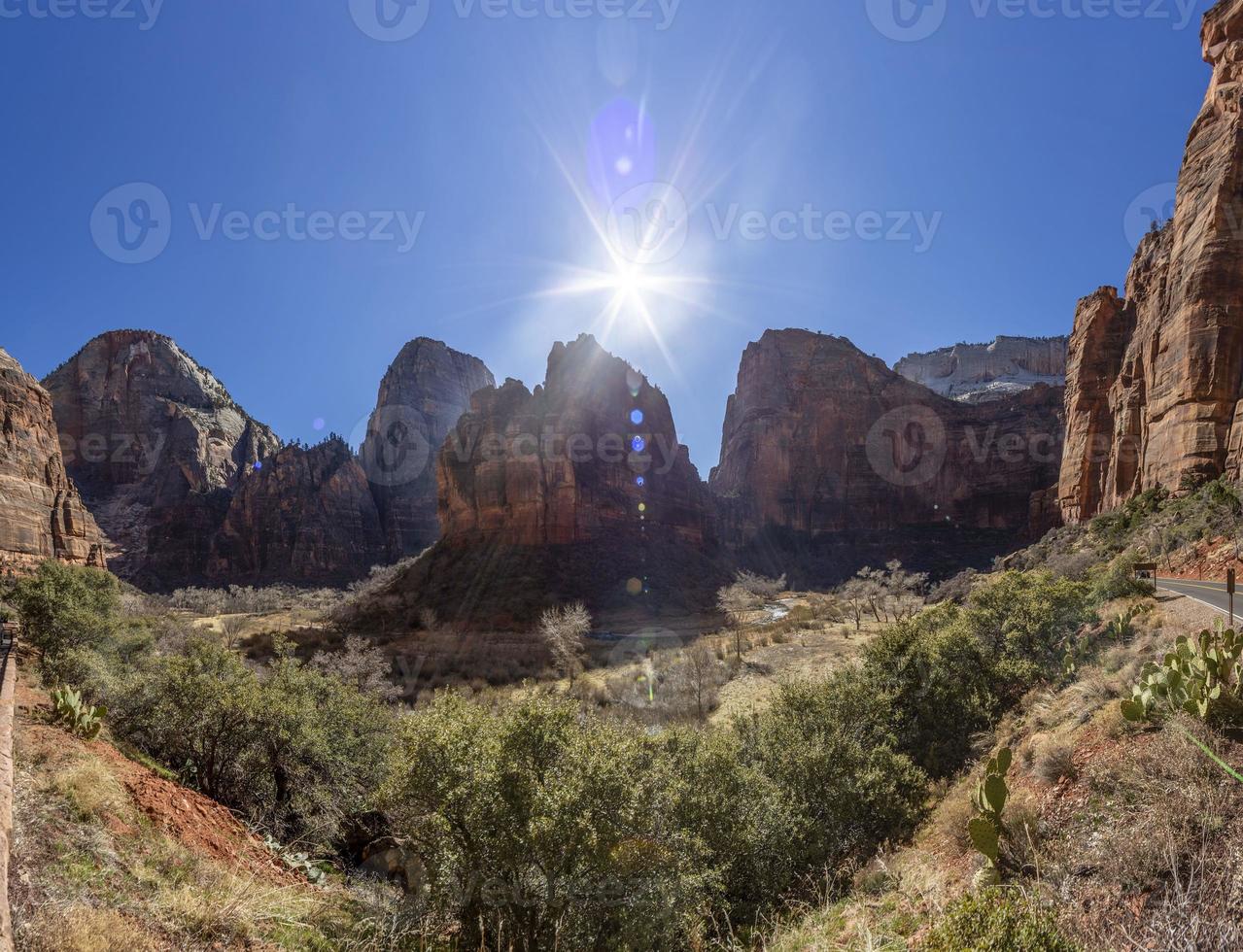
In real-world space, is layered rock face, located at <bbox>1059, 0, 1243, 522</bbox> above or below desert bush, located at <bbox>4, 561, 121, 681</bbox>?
above

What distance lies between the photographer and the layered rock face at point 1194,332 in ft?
103

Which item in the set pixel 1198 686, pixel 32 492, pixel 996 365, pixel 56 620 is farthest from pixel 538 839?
pixel 996 365

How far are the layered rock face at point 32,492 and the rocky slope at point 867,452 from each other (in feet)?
253

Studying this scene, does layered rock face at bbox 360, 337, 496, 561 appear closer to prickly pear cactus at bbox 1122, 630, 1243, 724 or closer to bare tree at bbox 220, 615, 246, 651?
bare tree at bbox 220, 615, 246, 651

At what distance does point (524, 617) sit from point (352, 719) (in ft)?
98.4

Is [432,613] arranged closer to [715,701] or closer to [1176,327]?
[715,701]

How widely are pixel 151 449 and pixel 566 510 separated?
9966 centimetres

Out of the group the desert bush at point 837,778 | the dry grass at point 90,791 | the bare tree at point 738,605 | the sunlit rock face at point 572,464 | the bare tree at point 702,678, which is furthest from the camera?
the sunlit rock face at point 572,464

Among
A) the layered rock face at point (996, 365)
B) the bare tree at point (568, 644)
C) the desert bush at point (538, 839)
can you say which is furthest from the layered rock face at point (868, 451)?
the desert bush at point (538, 839)

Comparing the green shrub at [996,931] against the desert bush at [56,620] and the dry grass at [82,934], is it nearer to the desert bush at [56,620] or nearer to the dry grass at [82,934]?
the dry grass at [82,934]

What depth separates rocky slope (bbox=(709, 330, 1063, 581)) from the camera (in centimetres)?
8575

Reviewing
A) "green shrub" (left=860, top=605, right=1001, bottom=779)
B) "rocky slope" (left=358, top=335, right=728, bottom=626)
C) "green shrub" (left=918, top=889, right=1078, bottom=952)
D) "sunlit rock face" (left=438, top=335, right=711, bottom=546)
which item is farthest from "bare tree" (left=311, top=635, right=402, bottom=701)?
"sunlit rock face" (left=438, top=335, right=711, bottom=546)

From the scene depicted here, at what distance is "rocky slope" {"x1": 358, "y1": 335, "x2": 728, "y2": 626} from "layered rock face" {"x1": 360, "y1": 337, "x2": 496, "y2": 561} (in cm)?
5209

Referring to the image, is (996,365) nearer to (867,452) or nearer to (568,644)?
(867,452)
